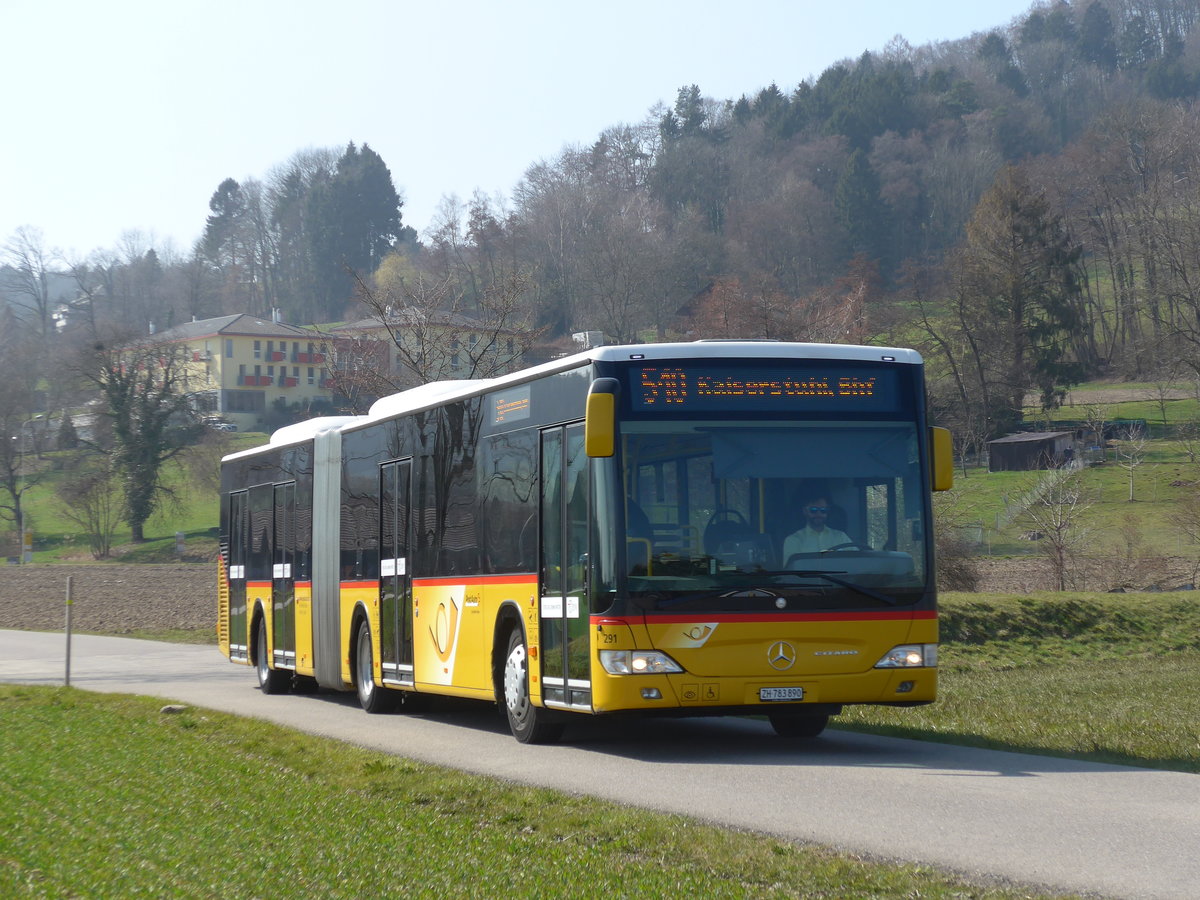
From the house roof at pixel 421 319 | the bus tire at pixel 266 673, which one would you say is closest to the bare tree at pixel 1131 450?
the house roof at pixel 421 319

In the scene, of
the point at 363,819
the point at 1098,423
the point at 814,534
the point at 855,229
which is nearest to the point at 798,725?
the point at 814,534

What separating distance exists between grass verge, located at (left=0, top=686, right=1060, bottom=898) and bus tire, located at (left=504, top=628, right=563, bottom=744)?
158 centimetres

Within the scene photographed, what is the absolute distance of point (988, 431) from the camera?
84562 millimetres

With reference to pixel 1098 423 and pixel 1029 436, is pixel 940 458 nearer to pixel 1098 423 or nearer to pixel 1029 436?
pixel 1098 423

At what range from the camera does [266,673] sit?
70.6ft

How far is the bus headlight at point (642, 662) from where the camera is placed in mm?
11695

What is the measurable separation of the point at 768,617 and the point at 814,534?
2.42ft

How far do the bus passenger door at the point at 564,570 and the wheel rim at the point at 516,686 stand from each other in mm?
591

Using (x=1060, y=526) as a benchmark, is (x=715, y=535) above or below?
below

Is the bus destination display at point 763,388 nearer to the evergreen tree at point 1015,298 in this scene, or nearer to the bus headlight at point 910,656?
the bus headlight at point 910,656

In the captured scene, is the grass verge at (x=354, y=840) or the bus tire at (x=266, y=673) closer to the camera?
the grass verge at (x=354, y=840)

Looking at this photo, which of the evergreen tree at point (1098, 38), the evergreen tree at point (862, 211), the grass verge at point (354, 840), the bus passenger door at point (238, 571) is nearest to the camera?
the grass verge at point (354, 840)

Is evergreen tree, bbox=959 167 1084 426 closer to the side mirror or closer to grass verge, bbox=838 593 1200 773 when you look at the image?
grass verge, bbox=838 593 1200 773

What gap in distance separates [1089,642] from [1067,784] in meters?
20.2
